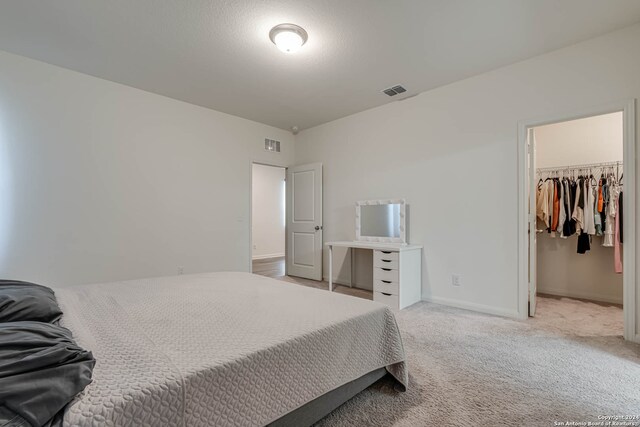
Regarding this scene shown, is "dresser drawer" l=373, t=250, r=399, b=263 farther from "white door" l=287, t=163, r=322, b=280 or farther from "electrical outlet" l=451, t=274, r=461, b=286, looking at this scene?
"white door" l=287, t=163, r=322, b=280

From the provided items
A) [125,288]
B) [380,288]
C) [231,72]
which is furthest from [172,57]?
[380,288]

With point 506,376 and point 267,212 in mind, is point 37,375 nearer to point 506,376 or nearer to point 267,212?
point 506,376

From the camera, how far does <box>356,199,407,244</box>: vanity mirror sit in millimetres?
3785

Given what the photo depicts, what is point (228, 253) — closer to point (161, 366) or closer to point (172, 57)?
point (172, 57)

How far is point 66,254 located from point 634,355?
508 centimetres

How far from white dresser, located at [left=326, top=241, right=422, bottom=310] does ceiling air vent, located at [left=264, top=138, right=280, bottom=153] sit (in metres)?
2.43

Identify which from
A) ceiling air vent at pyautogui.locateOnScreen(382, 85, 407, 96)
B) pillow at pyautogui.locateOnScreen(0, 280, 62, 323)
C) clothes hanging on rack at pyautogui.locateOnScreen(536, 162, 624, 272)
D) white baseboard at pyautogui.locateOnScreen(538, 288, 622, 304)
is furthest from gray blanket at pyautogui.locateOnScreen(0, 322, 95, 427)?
white baseboard at pyautogui.locateOnScreen(538, 288, 622, 304)

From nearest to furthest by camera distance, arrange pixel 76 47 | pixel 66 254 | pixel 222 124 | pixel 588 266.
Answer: pixel 76 47 < pixel 66 254 < pixel 588 266 < pixel 222 124

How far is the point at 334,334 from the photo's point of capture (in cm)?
140

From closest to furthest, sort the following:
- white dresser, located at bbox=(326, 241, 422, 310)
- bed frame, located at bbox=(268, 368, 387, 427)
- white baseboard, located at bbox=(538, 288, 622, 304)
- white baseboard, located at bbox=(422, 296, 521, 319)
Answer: bed frame, located at bbox=(268, 368, 387, 427) < white baseboard, located at bbox=(422, 296, 521, 319) < white dresser, located at bbox=(326, 241, 422, 310) < white baseboard, located at bbox=(538, 288, 622, 304)

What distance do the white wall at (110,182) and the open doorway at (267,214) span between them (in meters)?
3.17

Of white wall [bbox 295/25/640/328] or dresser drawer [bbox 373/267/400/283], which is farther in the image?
dresser drawer [bbox 373/267/400/283]

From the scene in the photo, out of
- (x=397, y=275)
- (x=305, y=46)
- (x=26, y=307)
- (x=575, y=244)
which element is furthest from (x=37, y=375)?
(x=575, y=244)

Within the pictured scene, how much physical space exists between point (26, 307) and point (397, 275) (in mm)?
3005
